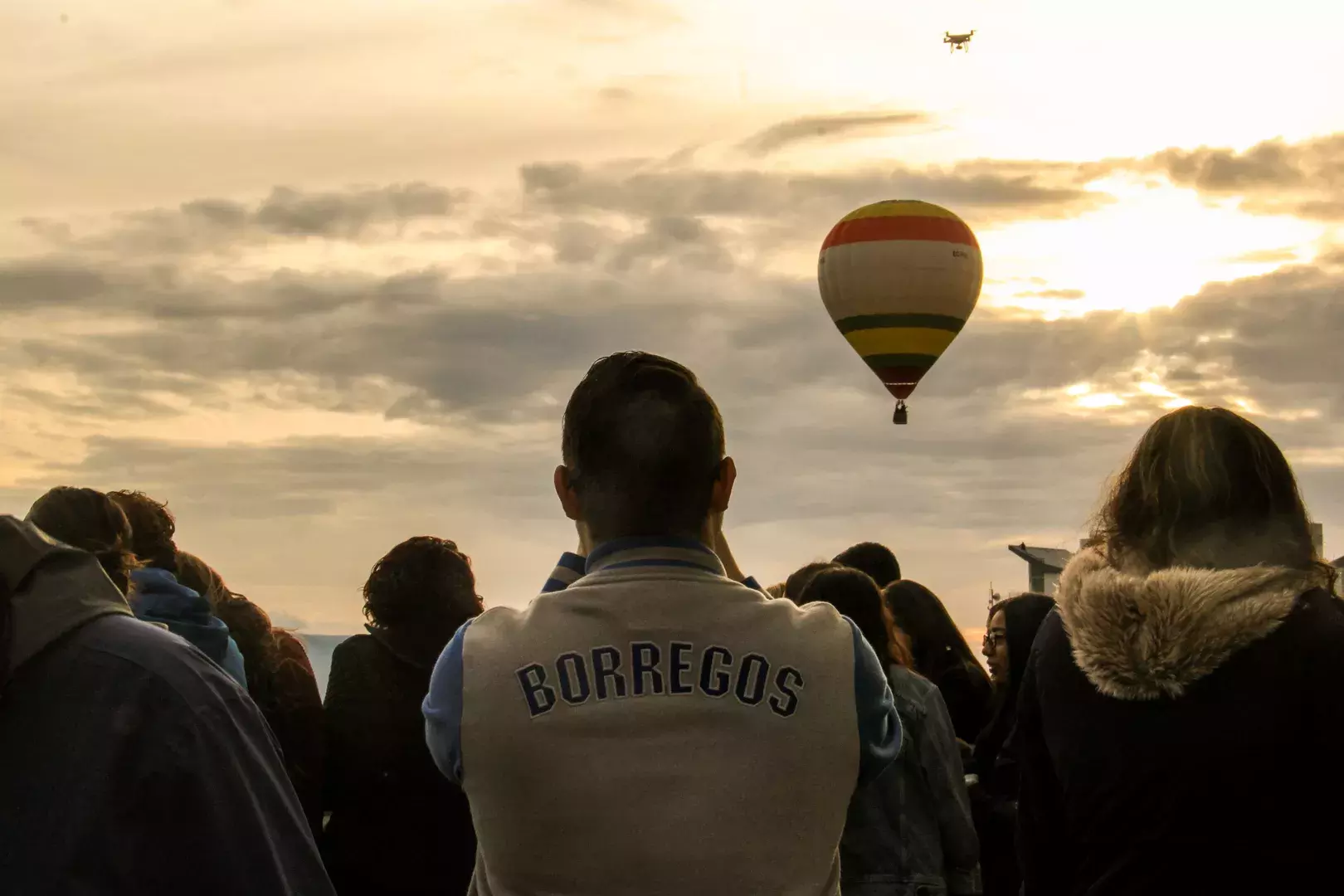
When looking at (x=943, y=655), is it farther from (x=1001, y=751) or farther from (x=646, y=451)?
(x=646, y=451)

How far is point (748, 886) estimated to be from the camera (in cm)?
264

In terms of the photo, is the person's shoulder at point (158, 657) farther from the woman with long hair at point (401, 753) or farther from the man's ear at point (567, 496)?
the woman with long hair at point (401, 753)

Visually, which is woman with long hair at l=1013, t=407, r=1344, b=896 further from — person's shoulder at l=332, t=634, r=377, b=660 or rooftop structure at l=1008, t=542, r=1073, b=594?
rooftop structure at l=1008, t=542, r=1073, b=594

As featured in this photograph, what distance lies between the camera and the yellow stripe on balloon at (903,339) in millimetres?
26141

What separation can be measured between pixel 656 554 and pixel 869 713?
469 millimetres

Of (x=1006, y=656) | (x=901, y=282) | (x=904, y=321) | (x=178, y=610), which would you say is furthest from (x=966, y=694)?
(x=904, y=321)

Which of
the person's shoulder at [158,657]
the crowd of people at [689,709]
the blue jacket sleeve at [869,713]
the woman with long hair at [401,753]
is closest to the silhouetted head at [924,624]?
the woman with long hair at [401,753]

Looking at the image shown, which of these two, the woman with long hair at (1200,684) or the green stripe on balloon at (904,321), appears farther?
the green stripe on balloon at (904,321)

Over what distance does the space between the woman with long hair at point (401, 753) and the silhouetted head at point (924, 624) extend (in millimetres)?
2266

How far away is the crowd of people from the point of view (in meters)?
2.42

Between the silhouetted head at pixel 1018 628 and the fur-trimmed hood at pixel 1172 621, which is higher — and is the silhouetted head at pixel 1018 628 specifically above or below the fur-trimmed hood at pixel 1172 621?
below

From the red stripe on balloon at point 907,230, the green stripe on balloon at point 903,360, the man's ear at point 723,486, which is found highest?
the red stripe on balloon at point 907,230

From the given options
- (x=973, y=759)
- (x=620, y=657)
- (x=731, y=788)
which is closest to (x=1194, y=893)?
(x=731, y=788)

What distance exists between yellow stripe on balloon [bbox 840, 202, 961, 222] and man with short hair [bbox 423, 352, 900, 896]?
2377cm
